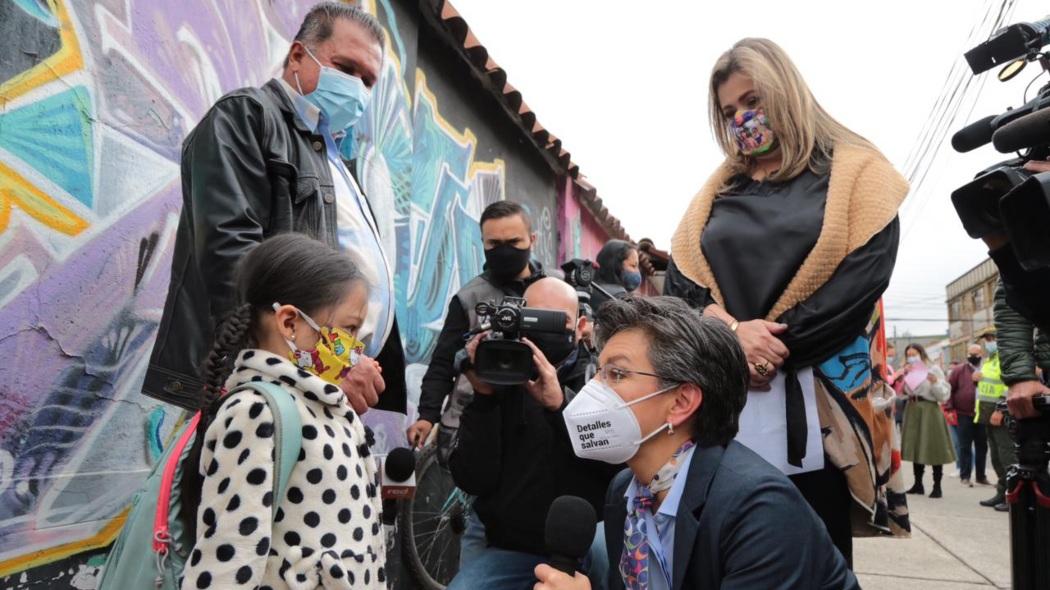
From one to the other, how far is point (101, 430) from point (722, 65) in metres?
2.38

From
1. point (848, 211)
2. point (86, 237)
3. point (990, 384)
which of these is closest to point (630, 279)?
point (848, 211)

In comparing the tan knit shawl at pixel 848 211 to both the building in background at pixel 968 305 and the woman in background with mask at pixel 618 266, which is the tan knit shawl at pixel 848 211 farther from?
the building in background at pixel 968 305

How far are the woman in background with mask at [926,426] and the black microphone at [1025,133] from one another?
8.23 meters

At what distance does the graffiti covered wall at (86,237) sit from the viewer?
219 centimetres

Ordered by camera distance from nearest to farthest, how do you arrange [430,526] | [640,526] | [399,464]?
[640,526] < [399,464] < [430,526]

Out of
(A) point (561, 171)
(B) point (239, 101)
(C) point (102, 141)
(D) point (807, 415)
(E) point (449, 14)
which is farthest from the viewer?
(A) point (561, 171)

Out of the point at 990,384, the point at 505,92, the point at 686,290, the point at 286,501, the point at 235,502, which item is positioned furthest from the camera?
the point at 990,384

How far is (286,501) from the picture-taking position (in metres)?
1.67

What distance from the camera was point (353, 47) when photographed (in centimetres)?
274

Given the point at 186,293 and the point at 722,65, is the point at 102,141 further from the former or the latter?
the point at 722,65

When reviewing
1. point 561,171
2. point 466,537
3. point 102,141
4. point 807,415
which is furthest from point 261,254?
point 561,171

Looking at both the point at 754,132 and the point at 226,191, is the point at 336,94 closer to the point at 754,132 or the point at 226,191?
the point at 226,191

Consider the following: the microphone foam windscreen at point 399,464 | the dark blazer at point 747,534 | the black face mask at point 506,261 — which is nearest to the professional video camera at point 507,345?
the microphone foam windscreen at point 399,464

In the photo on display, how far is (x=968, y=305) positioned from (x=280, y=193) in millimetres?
63670
